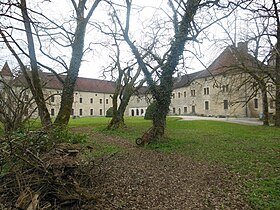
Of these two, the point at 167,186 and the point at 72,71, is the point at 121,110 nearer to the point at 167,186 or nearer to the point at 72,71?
the point at 72,71

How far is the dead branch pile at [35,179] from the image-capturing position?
14.0 feet

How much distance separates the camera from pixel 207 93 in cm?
5028

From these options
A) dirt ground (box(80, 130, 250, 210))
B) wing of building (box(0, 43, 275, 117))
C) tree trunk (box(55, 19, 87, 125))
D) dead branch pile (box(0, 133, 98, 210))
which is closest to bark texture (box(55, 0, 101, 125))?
tree trunk (box(55, 19, 87, 125))

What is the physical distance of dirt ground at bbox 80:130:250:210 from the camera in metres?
5.22

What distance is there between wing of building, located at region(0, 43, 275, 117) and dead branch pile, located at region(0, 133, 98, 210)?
47.3 feet

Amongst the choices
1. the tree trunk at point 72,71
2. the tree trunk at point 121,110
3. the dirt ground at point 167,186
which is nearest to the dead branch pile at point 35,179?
the dirt ground at point 167,186

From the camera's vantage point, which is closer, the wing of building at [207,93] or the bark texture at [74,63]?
the bark texture at [74,63]

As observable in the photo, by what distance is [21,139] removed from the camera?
4625mm

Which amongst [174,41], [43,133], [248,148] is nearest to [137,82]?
[174,41]

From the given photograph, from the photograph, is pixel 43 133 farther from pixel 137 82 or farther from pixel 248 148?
pixel 137 82

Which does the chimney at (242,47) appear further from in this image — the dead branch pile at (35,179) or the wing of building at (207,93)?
the dead branch pile at (35,179)

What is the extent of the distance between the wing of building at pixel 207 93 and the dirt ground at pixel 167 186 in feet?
43.8

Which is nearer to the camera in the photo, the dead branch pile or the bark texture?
the dead branch pile

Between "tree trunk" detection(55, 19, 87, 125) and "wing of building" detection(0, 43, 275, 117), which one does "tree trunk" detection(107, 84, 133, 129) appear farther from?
"tree trunk" detection(55, 19, 87, 125)
